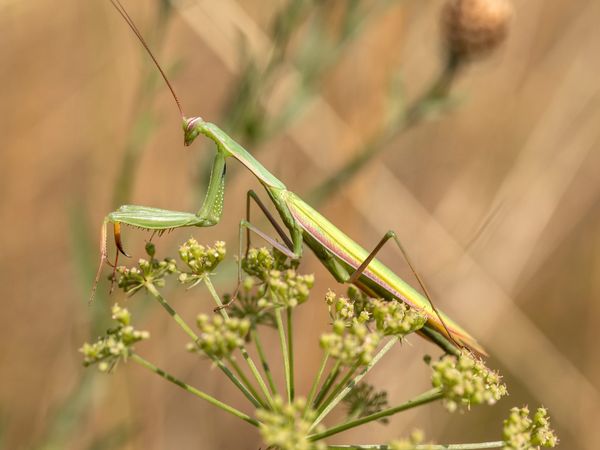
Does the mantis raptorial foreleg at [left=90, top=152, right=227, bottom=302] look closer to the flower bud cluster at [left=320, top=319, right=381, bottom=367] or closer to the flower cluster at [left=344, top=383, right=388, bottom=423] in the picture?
the flower bud cluster at [left=320, top=319, right=381, bottom=367]

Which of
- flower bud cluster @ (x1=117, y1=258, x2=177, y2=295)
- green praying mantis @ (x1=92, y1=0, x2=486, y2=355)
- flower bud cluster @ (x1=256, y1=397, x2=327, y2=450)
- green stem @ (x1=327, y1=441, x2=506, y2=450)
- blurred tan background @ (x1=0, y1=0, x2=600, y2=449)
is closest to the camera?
flower bud cluster @ (x1=256, y1=397, x2=327, y2=450)

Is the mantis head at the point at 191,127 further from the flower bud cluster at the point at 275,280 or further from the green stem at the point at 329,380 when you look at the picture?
the green stem at the point at 329,380

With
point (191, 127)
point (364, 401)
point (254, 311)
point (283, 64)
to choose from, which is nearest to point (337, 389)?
point (364, 401)

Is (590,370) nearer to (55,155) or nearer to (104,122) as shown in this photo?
(104,122)

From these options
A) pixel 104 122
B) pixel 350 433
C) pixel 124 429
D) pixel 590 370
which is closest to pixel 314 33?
pixel 104 122

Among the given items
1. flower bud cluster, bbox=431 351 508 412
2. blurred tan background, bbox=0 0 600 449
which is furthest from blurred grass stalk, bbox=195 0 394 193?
flower bud cluster, bbox=431 351 508 412

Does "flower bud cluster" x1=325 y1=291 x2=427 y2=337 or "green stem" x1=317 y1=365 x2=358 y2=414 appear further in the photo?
"flower bud cluster" x1=325 y1=291 x2=427 y2=337

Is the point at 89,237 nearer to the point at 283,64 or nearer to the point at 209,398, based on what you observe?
the point at 283,64
